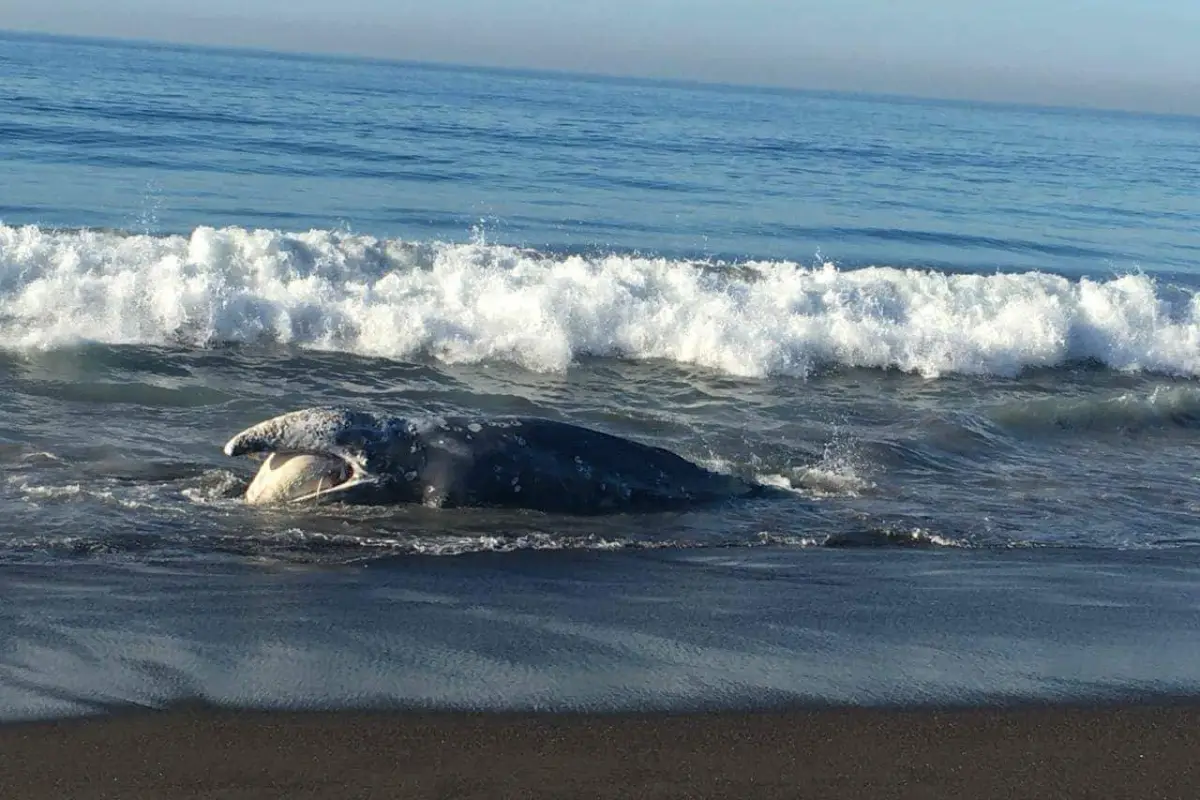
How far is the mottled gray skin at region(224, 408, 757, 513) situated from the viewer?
9.02m

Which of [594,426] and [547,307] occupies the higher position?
[547,307]

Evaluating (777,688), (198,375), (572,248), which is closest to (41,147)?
(572,248)

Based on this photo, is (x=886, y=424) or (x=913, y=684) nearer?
(x=913, y=684)

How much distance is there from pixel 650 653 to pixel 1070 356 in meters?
12.1

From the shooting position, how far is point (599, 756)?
5.62 metres

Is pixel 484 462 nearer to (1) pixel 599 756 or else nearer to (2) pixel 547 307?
(1) pixel 599 756

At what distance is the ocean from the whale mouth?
203mm

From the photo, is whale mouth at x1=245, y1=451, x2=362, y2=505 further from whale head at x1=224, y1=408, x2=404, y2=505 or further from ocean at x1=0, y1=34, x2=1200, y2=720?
ocean at x1=0, y1=34, x2=1200, y2=720

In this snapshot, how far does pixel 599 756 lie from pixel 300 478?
4069 millimetres

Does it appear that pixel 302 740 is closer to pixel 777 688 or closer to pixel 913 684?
pixel 777 688

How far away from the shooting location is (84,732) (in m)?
5.55

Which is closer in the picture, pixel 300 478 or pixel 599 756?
pixel 599 756

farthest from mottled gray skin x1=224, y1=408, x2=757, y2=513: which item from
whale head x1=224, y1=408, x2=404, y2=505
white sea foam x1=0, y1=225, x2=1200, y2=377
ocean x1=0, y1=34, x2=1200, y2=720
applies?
white sea foam x1=0, y1=225, x2=1200, y2=377

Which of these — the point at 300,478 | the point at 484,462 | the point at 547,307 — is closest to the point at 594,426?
the point at 484,462
